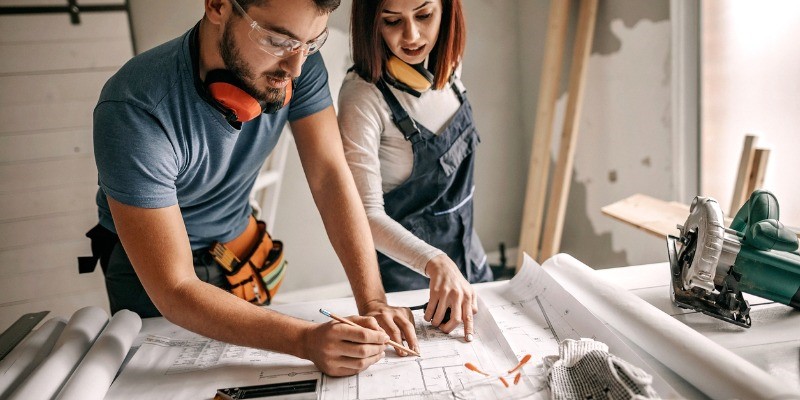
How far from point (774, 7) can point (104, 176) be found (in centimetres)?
199

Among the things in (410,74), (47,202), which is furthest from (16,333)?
(47,202)

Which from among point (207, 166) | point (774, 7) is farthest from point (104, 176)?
point (774, 7)

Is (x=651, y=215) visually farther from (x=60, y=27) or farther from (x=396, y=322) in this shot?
(x=60, y=27)

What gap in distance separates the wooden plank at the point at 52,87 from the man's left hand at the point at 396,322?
6.23ft

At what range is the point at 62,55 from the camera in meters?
2.39

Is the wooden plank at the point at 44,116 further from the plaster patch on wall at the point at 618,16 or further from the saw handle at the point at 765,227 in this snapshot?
the saw handle at the point at 765,227

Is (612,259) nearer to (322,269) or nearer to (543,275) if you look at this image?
(322,269)

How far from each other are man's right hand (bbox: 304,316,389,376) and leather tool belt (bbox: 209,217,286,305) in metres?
0.49

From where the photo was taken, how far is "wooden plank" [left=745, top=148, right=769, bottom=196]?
1.75 meters

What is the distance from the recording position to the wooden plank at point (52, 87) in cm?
237

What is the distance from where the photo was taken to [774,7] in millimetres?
1815

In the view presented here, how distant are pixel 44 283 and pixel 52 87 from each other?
35.1 inches

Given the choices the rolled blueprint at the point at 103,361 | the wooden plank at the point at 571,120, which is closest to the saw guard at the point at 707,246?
the rolled blueprint at the point at 103,361

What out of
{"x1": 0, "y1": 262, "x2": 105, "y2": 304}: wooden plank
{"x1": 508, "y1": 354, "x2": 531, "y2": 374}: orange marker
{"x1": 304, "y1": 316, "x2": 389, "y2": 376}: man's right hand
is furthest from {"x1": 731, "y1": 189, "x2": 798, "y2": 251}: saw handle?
{"x1": 0, "y1": 262, "x2": 105, "y2": 304}: wooden plank
